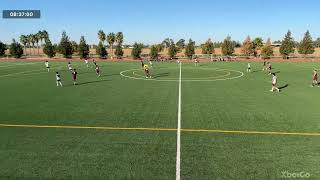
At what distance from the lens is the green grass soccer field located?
12406 mm

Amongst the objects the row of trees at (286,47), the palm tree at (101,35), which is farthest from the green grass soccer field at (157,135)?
the palm tree at (101,35)

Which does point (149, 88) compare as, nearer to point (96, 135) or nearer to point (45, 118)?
point (45, 118)

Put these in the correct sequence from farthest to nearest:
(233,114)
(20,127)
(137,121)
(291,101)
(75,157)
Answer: (291,101)
(233,114)
(137,121)
(20,127)
(75,157)

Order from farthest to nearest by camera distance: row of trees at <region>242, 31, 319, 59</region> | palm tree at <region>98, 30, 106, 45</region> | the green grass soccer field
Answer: palm tree at <region>98, 30, 106, 45</region>, row of trees at <region>242, 31, 319, 59</region>, the green grass soccer field

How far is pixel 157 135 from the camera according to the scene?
657 inches

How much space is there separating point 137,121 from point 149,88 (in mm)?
Answer: 14133

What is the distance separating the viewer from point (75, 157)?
44.7 ft

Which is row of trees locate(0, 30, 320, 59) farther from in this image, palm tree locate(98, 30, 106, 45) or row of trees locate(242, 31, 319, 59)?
palm tree locate(98, 30, 106, 45)

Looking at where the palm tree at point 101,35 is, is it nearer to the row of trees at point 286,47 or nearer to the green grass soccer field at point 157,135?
the row of trees at point 286,47

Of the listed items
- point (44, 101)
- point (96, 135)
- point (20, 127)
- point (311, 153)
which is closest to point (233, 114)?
point (311, 153)

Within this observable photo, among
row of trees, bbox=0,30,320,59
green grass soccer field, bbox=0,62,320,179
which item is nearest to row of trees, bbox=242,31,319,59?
row of trees, bbox=0,30,320,59

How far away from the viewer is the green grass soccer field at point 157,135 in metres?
12.4

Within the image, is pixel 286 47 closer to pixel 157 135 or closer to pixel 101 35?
pixel 101 35

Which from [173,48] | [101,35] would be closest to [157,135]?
[173,48]
